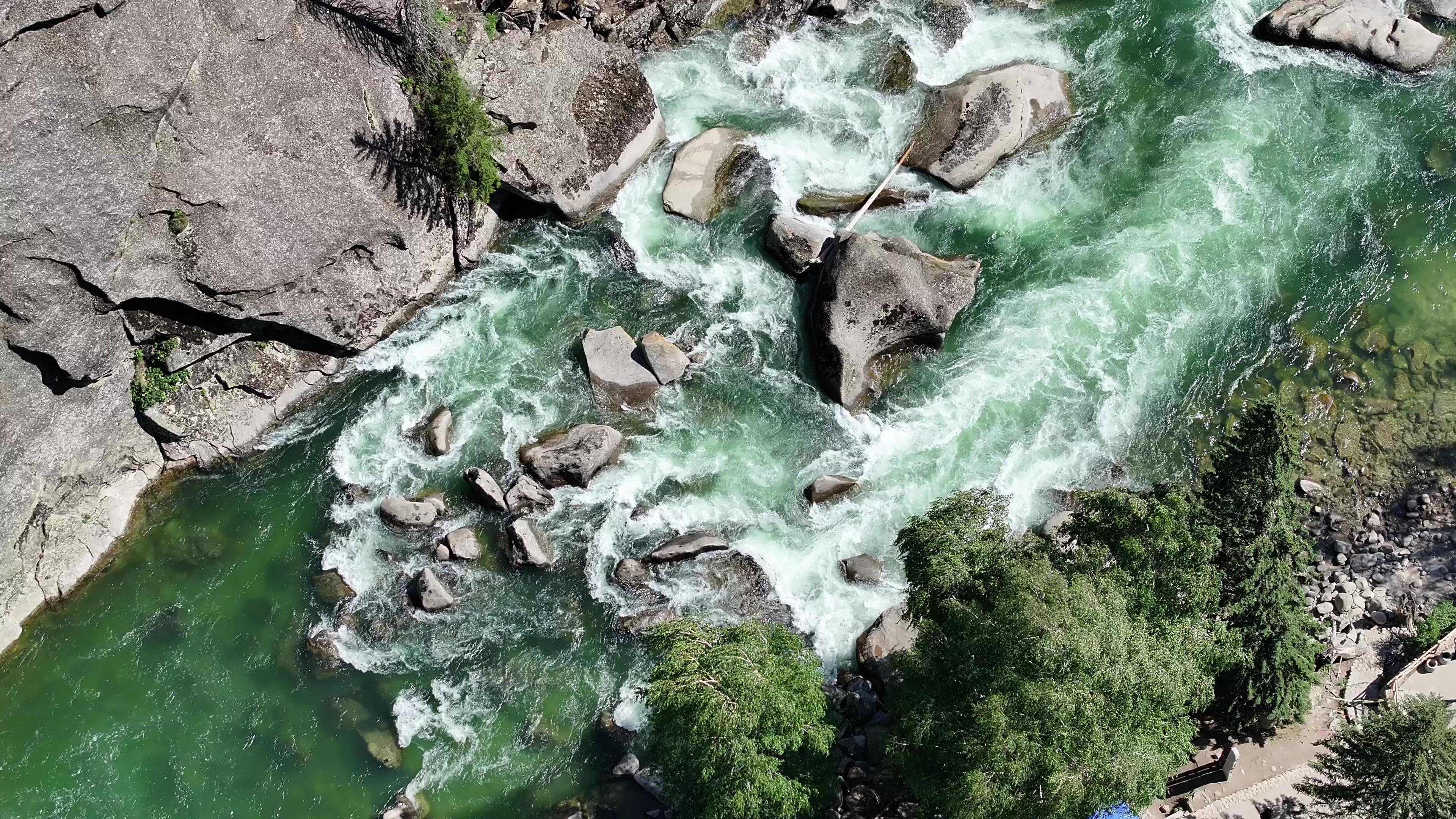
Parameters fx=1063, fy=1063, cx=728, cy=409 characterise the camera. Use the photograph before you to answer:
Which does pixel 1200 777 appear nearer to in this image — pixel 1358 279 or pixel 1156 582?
pixel 1156 582

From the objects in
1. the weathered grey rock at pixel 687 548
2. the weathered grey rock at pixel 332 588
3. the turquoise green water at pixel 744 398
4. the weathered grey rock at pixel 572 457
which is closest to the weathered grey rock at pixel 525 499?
the weathered grey rock at pixel 572 457

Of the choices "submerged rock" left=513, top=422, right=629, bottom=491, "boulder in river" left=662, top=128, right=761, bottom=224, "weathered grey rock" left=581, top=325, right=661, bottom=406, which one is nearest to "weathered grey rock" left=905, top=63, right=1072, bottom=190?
"boulder in river" left=662, top=128, right=761, bottom=224

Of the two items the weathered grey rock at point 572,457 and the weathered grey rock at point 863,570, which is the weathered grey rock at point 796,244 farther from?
the weathered grey rock at point 863,570

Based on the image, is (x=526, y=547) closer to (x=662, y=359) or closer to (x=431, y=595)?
(x=431, y=595)

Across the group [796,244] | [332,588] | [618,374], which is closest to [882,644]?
[618,374]

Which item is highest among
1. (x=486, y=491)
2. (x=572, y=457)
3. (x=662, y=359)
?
(x=662, y=359)

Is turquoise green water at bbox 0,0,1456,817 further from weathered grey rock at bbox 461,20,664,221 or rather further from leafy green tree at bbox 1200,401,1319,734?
leafy green tree at bbox 1200,401,1319,734
